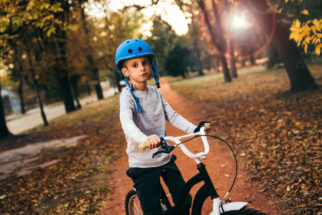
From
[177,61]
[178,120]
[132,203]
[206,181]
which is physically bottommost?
[132,203]

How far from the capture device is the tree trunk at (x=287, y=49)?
11.0 m

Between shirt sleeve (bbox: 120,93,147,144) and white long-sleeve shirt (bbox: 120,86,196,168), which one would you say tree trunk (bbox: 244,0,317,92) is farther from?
shirt sleeve (bbox: 120,93,147,144)

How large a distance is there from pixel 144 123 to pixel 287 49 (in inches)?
399

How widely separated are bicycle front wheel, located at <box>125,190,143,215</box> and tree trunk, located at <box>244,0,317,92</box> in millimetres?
9822

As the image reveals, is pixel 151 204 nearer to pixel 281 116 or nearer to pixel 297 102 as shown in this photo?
pixel 281 116

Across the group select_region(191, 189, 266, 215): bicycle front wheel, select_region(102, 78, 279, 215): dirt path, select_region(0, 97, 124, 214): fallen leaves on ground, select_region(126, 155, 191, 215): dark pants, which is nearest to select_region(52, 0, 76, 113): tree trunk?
select_region(0, 97, 124, 214): fallen leaves on ground

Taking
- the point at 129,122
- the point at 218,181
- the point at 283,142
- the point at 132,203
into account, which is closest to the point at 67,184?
the point at 218,181

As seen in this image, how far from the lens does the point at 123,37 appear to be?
25.7m

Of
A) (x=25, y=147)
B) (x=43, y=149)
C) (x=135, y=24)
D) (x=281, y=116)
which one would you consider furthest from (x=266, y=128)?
(x=135, y=24)

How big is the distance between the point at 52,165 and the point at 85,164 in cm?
119

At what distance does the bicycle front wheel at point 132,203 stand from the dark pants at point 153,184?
2.04 ft

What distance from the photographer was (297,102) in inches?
381

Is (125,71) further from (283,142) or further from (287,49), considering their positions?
(287,49)

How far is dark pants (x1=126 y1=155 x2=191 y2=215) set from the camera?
2629mm
